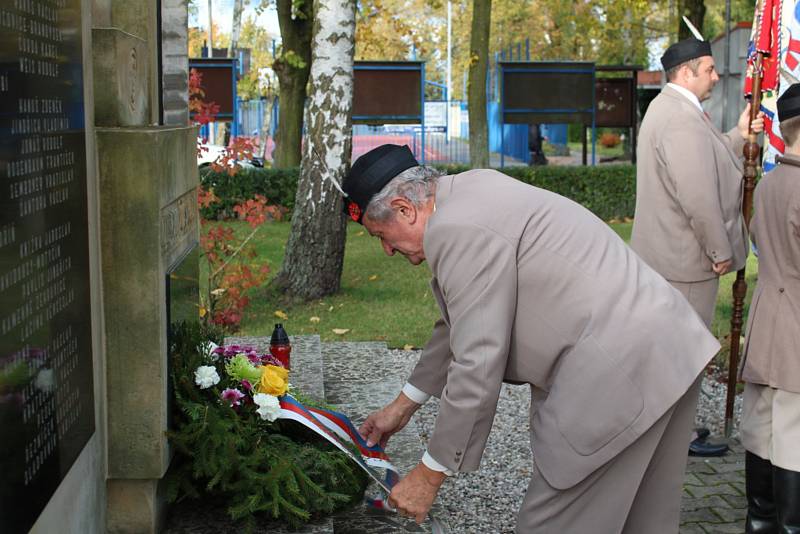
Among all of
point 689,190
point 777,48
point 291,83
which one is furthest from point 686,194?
point 291,83

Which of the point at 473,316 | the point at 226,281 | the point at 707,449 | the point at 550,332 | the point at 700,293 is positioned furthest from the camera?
the point at 226,281

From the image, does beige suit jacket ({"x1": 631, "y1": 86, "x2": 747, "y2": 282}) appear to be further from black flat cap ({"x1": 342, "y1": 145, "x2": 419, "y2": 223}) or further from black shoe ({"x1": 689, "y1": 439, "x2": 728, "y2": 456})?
black flat cap ({"x1": 342, "y1": 145, "x2": 419, "y2": 223})

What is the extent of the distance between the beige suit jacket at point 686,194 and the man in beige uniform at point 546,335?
8.55ft

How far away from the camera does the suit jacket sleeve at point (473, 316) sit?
9.53ft

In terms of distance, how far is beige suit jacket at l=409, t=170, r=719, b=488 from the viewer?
9.59 feet

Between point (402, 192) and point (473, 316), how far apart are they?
442mm

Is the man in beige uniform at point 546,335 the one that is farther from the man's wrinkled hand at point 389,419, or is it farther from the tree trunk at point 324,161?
the tree trunk at point 324,161

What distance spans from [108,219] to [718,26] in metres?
48.0

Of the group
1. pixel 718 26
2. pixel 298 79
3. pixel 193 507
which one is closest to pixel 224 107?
pixel 298 79

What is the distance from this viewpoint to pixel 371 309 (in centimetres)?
993

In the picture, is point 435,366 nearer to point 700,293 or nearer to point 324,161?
point 700,293

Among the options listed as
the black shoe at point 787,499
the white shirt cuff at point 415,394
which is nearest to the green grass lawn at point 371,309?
the black shoe at point 787,499

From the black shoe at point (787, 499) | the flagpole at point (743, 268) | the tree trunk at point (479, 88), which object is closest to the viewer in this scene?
the black shoe at point (787, 499)

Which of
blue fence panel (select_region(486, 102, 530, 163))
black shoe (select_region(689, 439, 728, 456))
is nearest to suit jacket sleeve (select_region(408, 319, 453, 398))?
black shoe (select_region(689, 439, 728, 456))
